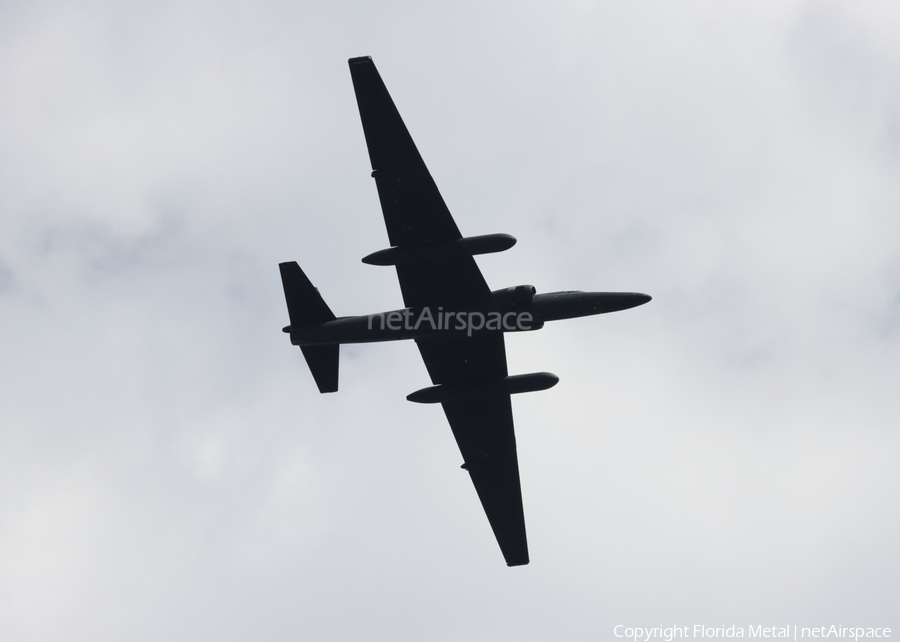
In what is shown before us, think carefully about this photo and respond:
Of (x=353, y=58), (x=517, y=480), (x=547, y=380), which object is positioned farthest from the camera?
(x=517, y=480)

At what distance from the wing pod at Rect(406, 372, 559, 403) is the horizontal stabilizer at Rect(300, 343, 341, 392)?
415cm

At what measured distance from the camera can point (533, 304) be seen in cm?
4406

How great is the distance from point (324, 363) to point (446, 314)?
275 inches

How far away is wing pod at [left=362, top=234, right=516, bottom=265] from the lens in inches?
1667

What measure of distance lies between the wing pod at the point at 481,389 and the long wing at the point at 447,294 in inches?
17.6

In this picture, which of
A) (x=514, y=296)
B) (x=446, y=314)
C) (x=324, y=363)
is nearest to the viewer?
(x=514, y=296)

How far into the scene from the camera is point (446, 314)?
45250 mm

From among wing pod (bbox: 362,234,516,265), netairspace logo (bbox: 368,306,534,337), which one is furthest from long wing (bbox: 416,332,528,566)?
wing pod (bbox: 362,234,516,265)

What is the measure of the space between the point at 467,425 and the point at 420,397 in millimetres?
3224

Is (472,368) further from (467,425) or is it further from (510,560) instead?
(510,560)

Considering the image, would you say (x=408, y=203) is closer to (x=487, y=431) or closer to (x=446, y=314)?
(x=446, y=314)

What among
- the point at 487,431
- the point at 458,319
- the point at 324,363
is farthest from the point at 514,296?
the point at 324,363

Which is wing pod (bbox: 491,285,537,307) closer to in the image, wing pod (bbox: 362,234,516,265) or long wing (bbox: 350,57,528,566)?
long wing (bbox: 350,57,528,566)

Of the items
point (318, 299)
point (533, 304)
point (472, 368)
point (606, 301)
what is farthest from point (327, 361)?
point (606, 301)
